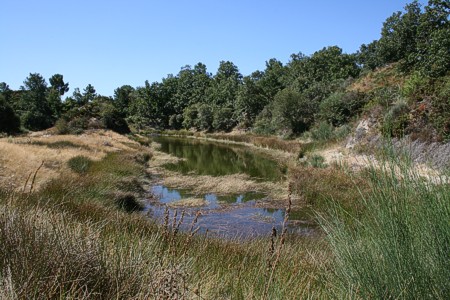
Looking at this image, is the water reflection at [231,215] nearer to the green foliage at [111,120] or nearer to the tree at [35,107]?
the green foliage at [111,120]

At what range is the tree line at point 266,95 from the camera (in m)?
29.6

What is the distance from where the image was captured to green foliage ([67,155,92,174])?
1359 cm

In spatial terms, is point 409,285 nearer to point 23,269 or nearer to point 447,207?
point 447,207

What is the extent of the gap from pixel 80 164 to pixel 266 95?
167 ft

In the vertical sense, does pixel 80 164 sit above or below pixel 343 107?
below

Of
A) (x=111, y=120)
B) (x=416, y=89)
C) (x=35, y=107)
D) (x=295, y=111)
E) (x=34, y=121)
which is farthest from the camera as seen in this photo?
(x=35, y=107)

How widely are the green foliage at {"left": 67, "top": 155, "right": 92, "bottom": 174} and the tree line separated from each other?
15.1 metres

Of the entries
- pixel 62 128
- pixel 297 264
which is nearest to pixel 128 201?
pixel 297 264

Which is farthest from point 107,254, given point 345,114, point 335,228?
point 345,114

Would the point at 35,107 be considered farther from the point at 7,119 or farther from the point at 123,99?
the point at 123,99

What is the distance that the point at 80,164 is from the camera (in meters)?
14.6

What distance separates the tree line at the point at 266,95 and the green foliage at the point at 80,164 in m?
15.1

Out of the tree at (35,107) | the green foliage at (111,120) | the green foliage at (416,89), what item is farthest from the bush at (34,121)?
the green foliage at (416,89)

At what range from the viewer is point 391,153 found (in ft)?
8.03
